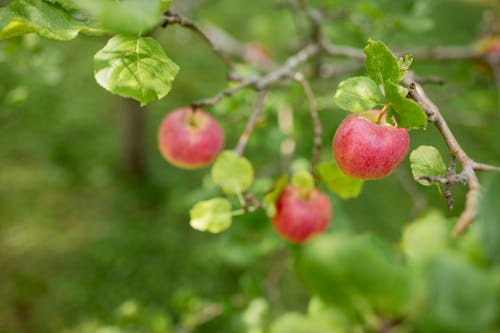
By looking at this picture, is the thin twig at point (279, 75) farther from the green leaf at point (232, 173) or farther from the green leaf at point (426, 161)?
the green leaf at point (426, 161)

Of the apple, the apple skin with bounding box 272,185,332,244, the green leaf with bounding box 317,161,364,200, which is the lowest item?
the apple skin with bounding box 272,185,332,244

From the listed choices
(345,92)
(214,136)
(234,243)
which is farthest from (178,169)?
(345,92)

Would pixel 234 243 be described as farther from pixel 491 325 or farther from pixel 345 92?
pixel 491 325

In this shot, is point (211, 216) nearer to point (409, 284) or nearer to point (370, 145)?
point (370, 145)

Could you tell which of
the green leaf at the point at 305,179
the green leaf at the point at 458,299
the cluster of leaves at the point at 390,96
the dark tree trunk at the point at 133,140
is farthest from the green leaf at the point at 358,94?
the dark tree trunk at the point at 133,140

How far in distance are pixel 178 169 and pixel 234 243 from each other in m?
1.85

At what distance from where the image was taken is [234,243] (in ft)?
4.86

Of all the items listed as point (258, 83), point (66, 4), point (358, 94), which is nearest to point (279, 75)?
point (258, 83)

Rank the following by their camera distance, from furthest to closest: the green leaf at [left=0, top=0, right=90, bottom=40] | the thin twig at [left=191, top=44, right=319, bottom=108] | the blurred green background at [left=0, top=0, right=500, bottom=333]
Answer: the blurred green background at [left=0, top=0, right=500, bottom=333]
the thin twig at [left=191, top=44, right=319, bottom=108]
the green leaf at [left=0, top=0, right=90, bottom=40]

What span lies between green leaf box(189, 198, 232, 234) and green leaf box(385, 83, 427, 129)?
368mm

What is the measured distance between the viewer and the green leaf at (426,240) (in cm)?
45

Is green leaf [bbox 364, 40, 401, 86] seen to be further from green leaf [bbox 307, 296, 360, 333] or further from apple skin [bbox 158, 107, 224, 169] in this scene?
apple skin [bbox 158, 107, 224, 169]

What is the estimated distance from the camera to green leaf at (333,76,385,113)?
70 cm

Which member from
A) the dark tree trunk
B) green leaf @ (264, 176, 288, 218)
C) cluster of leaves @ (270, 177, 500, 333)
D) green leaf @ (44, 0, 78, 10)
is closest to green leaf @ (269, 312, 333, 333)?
cluster of leaves @ (270, 177, 500, 333)
